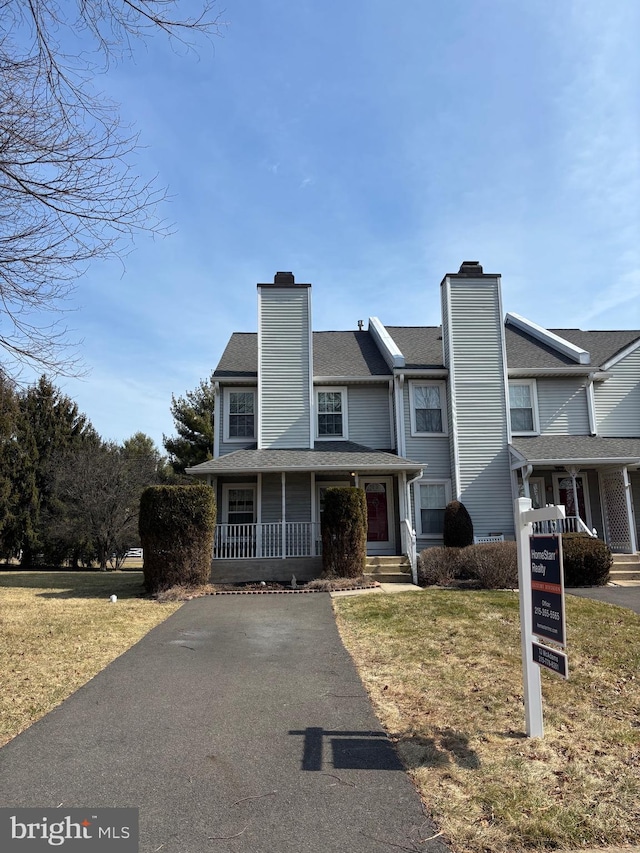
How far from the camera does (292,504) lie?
17312mm

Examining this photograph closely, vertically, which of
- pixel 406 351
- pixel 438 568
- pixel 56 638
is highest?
pixel 406 351

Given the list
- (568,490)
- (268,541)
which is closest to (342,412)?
(268,541)

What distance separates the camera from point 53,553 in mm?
27250

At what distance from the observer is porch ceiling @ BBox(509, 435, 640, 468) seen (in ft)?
52.1

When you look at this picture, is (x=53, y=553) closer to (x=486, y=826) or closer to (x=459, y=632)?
(x=459, y=632)

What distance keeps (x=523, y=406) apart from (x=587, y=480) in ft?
9.62

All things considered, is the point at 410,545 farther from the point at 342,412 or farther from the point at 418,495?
the point at 342,412

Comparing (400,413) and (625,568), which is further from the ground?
(400,413)

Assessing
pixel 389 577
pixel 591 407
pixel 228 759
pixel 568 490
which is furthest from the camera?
pixel 591 407

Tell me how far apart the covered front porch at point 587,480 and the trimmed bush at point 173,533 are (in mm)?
8855

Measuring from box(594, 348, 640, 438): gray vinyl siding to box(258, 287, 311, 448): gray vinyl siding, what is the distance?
9.53 m

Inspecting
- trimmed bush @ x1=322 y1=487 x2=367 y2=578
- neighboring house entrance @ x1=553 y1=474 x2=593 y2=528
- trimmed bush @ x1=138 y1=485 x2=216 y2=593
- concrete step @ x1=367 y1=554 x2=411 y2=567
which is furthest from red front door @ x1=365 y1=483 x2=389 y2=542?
trimmed bush @ x1=138 y1=485 x2=216 y2=593

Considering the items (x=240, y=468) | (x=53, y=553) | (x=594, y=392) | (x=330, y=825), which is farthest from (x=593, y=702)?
(x=53, y=553)

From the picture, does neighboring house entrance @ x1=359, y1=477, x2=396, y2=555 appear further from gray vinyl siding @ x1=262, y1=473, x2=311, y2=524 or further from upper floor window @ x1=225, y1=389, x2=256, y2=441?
upper floor window @ x1=225, y1=389, x2=256, y2=441
